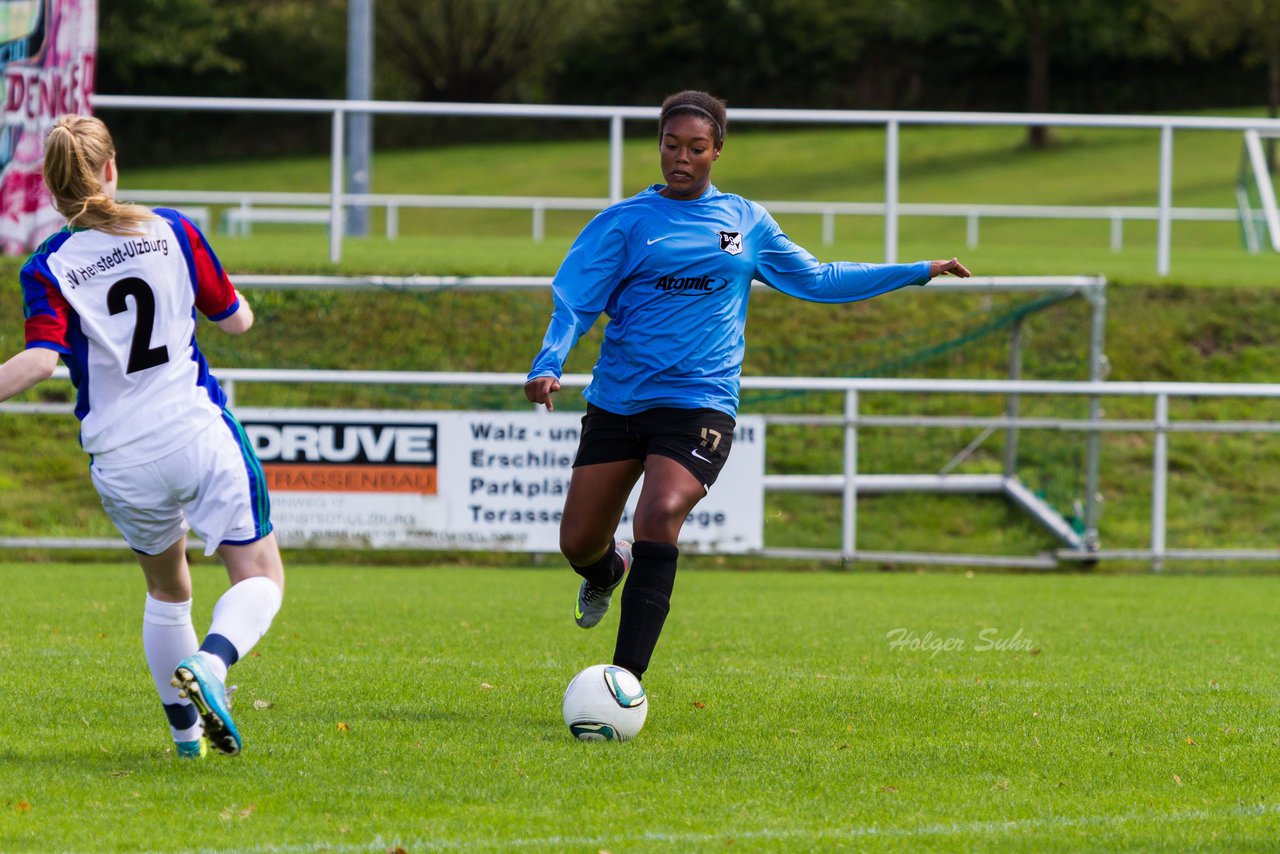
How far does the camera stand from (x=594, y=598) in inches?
234

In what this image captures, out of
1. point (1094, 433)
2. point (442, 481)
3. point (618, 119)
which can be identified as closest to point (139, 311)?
point (442, 481)

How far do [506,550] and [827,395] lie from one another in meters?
3.72

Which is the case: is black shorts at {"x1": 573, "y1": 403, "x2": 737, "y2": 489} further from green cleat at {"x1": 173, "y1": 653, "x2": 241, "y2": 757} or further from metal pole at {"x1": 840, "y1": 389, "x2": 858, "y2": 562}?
metal pole at {"x1": 840, "y1": 389, "x2": 858, "y2": 562}

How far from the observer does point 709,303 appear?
5383 millimetres

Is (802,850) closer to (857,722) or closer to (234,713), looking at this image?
(857,722)

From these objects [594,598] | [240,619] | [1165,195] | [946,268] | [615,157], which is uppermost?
[615,157]

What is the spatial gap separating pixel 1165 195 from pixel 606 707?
10.2 metres

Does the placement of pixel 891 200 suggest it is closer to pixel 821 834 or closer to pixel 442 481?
pixel 442 481

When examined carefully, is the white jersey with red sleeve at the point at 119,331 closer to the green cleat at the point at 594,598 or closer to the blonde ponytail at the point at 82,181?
the blonde ponytail at the point at 82,181

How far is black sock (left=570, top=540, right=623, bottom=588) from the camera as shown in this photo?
19.1 feet

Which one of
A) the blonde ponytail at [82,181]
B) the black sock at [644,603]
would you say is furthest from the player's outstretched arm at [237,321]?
the black sock at [644,603]

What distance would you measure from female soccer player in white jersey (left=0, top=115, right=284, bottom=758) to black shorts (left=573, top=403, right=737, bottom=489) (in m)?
1.37

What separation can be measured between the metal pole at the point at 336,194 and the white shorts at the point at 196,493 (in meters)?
8.54

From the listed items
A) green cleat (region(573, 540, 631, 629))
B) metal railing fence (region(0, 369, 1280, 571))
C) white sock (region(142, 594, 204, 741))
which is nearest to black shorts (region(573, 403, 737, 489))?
green cleat (region(573, 540, 631, 629))
